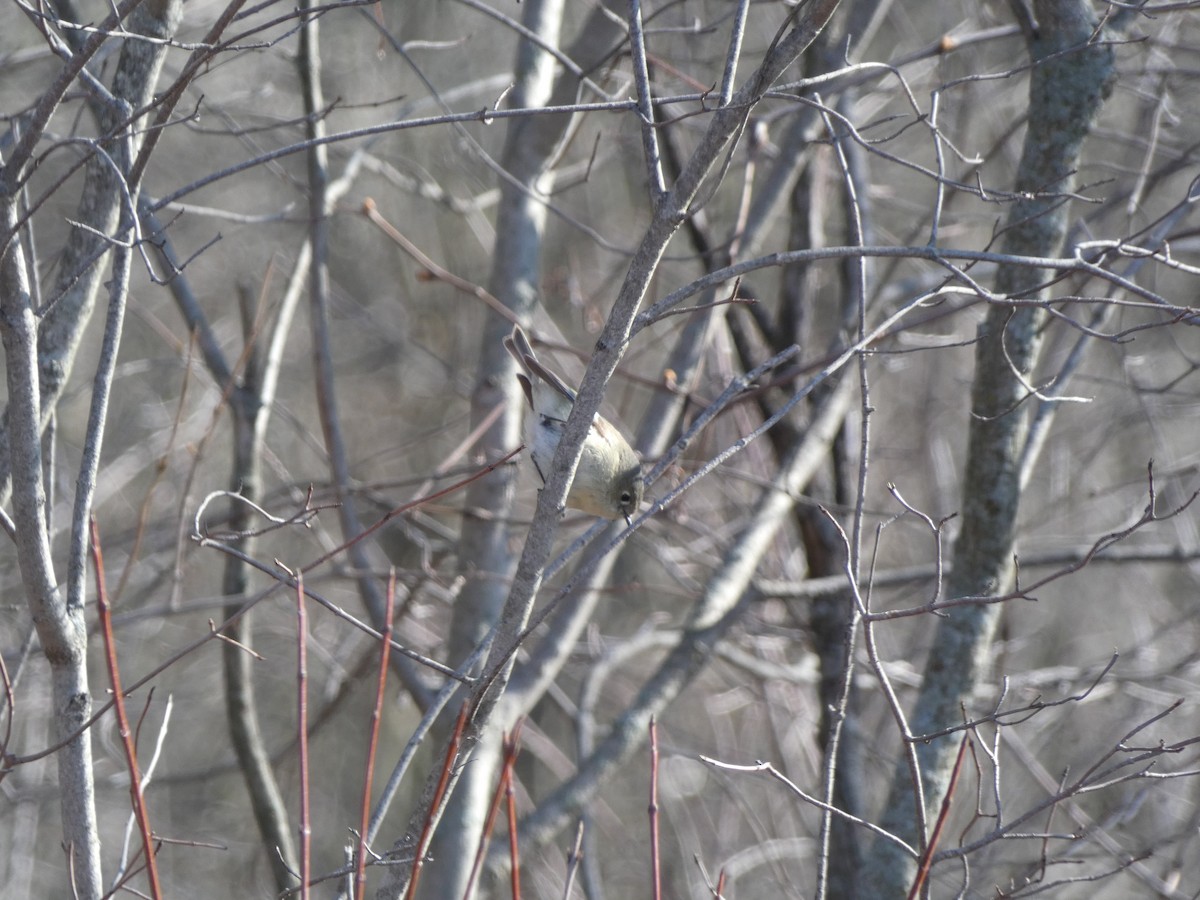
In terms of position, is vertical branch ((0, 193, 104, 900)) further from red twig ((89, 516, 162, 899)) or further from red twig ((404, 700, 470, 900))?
red twig ((404, 700, 470, 900))

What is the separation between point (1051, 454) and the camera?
671cm

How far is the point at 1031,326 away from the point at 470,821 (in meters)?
2.32

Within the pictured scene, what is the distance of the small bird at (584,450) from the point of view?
3523mm

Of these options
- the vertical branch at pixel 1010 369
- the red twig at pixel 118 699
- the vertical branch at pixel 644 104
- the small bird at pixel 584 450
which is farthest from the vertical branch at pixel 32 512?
the vertical branch at pixel 1010 369

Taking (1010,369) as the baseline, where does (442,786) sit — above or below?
below

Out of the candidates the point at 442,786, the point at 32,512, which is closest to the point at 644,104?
the point at 442,786

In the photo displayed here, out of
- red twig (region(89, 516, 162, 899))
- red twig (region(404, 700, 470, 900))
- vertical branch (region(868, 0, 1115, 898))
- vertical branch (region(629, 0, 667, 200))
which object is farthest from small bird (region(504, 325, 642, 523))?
red twig (region(89, 516, 162, 899))

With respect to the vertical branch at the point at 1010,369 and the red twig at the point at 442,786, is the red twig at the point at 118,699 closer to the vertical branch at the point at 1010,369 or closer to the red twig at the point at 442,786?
the red twig at the point at 442,786

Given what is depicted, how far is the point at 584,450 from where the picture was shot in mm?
3412

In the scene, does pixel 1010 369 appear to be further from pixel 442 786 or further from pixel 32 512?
pixel 32 512

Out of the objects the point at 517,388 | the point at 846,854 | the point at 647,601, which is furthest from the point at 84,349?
the point at 846,854

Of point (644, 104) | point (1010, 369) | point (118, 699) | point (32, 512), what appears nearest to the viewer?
point (118, 699)

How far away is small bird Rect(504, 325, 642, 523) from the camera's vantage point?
3.52 m

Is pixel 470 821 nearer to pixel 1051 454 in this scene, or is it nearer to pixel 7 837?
pixel 1051 454
